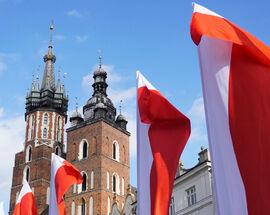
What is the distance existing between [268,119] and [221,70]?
127 centimetres

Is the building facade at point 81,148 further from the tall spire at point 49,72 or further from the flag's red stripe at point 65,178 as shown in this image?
the flag's red stripe at point 65,178

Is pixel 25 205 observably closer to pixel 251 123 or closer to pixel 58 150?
pixel 251 123

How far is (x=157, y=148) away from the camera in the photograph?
449 inches

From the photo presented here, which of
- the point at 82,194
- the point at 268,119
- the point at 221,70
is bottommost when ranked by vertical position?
the point at 268,119

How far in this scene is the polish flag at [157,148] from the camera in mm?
11008

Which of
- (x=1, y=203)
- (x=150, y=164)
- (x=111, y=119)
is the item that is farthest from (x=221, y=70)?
(x=111, y=119)

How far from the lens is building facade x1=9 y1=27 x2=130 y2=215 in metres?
52.1

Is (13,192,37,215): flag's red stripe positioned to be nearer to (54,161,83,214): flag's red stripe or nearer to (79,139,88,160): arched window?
(54,161,83,214): flag's red stripe

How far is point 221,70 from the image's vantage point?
889cm

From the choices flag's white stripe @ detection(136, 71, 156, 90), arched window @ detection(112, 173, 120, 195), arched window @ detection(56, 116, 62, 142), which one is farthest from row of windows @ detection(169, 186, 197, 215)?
arched window @ detection(56, 116, 62, 142)

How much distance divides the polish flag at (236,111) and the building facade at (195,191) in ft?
62.7

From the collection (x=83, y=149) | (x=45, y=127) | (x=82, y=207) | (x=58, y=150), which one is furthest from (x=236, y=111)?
(x=45, y=127)

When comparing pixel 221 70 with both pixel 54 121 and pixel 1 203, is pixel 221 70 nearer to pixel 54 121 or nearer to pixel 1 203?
pixel 1 203

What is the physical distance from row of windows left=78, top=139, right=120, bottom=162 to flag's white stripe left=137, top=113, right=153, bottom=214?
4336 centimetres
